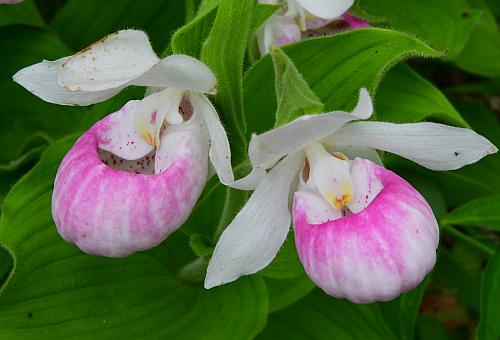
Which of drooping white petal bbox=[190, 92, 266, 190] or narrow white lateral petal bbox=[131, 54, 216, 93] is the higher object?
narrow white lateral petal bbox=[131, 54, 216, 93]

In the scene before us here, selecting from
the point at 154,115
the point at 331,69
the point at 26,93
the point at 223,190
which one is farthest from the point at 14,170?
the point at 331,69

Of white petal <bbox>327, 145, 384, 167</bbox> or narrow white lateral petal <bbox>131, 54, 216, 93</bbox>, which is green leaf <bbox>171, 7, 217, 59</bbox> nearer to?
narrow white lateral petal <bbox>131, 54, 216, 93</bbox>

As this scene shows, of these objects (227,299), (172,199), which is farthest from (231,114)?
(227,299)

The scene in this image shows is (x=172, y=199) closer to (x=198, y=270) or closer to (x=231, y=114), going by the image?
(x=231, y=114)

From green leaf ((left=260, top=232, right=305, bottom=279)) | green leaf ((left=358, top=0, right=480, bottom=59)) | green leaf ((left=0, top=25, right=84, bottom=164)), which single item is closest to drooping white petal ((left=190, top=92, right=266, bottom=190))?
green leaf ((left=260, top=232, right=305, bottom=279))

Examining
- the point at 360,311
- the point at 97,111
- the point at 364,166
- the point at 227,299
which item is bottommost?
the point at 360,311
